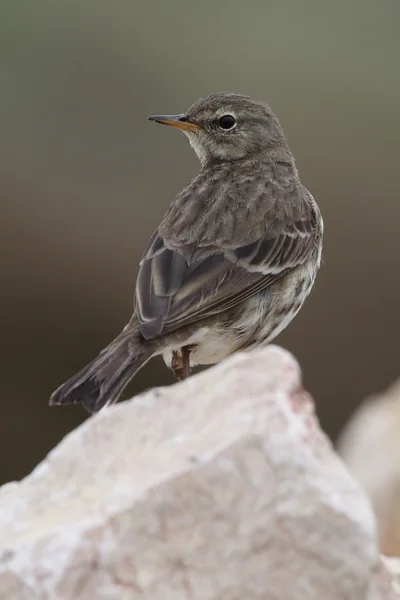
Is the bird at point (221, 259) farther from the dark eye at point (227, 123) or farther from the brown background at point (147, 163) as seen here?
the brown background at point (147, 163)

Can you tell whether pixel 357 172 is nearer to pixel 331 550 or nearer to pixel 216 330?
pixel 216 330

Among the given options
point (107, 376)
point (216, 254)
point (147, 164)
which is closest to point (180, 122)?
point (216, 254)

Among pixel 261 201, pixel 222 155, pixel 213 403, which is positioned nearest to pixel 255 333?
pixel 261 201

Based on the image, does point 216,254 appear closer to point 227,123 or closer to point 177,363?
point 177,363

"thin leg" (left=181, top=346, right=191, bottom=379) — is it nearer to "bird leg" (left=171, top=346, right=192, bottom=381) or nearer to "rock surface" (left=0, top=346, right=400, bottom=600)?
"bird leg" (left=171, top=346, right=192, bottom=381)

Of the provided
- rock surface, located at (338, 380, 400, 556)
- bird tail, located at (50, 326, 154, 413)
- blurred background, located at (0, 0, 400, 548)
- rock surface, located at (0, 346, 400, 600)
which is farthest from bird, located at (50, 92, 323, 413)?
blurred background, located at (0, 0, 400, 548)
